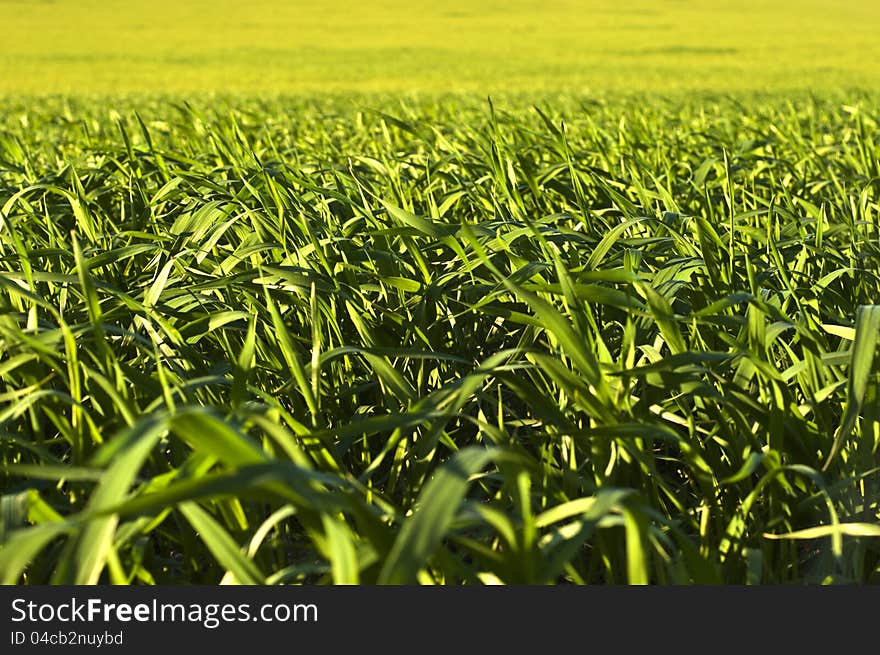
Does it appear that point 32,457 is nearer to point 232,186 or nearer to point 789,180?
point 232,186

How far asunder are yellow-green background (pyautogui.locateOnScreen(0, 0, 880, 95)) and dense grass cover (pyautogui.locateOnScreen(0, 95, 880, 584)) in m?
18.5

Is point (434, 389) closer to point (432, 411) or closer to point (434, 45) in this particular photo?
point (432, 411)

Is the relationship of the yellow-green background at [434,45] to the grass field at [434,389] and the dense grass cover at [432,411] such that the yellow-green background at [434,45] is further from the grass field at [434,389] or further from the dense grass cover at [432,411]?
the dense grass cover at [432,411]

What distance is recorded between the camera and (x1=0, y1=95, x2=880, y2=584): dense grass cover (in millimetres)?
845

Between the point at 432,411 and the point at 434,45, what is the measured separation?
37721 millimetres

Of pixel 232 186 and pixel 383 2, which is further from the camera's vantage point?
pixel 383 2

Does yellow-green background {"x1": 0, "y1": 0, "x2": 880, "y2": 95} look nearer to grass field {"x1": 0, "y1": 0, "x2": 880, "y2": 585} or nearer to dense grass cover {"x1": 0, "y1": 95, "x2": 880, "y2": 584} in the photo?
grass field {"x1": 0, "y1": 0, "x2": 880, "y2": 585}

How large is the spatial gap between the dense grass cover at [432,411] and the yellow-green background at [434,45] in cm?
1848

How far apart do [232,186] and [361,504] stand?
1886mm

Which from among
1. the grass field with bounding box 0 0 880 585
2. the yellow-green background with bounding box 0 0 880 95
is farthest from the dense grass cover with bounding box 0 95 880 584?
the yellow-green background with bounding box 0 0 880 95

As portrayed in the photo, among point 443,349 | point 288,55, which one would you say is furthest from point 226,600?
point 288,55

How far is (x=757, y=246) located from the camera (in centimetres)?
234

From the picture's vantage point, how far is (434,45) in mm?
37062

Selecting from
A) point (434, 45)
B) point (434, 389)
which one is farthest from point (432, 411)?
point (434, 45)
